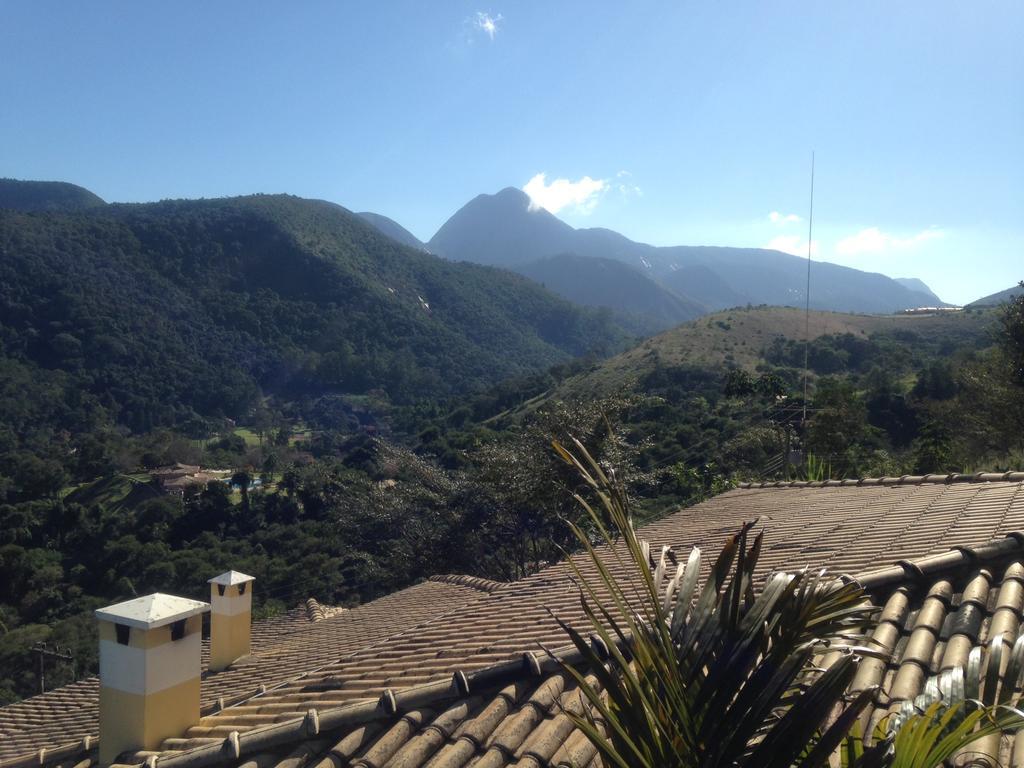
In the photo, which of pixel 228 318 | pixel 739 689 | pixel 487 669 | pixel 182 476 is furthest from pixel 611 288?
pixel 739 689

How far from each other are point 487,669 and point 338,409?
6810 centimetres

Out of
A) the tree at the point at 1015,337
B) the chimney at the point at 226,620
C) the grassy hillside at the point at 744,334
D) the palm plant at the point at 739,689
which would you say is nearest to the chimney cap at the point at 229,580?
the chimney at the point at 226,620

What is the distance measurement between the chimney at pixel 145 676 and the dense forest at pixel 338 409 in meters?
2.73

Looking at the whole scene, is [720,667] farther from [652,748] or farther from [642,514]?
[642,514]

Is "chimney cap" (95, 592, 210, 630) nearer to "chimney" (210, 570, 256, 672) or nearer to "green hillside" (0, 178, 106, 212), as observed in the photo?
"chimney" (210, 570, 256, 672)

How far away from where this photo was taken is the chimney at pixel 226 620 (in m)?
6.82

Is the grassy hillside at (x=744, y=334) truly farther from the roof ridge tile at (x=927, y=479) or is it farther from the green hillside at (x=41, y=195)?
the green hillside at (x=41, y=195)

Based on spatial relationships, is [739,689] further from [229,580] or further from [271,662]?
[229,580]

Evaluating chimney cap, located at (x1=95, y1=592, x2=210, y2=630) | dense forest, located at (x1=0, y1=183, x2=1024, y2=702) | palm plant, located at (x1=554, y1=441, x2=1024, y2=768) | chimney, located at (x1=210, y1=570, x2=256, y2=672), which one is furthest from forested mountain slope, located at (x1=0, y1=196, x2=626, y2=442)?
palm plant, located at (x1=554, y1=441, x2=1024, y2=768)

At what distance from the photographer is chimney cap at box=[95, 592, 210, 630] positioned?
151 inches

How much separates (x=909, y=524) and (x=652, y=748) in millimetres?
4468

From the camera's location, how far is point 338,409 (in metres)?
69.4

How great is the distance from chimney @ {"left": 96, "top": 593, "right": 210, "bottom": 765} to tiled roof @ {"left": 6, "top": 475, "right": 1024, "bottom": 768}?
6.5 inches

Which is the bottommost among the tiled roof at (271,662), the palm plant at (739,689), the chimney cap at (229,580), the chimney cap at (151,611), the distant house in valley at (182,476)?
the distant house in valley at (182,476)
